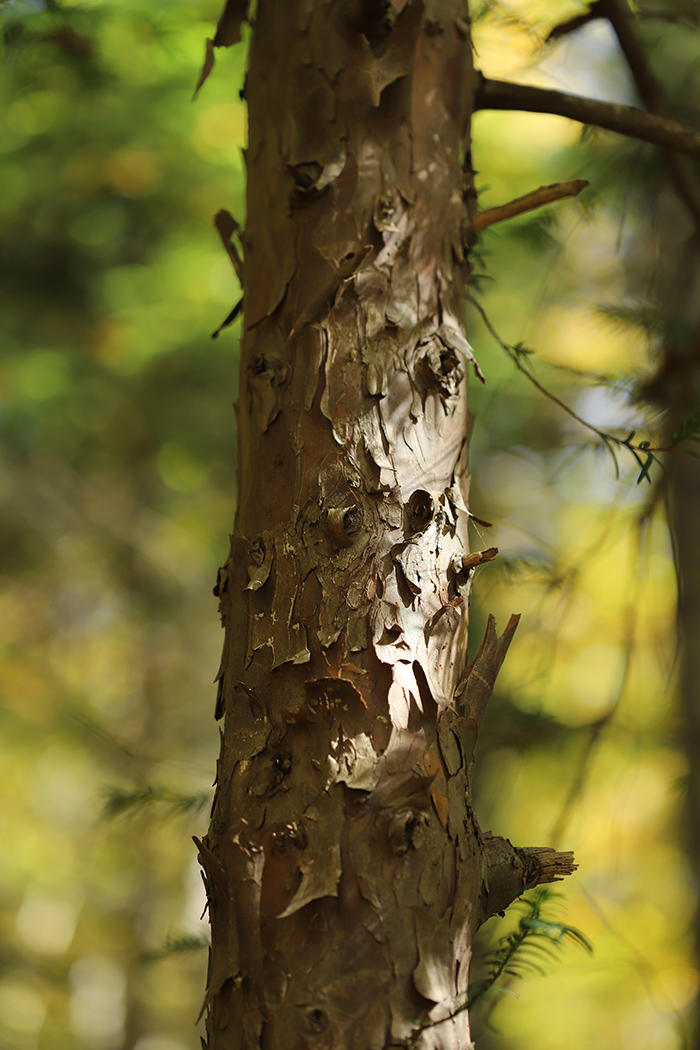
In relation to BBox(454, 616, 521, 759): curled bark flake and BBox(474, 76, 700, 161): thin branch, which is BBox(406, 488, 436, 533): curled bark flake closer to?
BBox(454, 616, 521, 759): curled bark flake

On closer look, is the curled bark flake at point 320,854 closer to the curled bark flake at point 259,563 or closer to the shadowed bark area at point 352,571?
the shadowed bark area at point 352,571

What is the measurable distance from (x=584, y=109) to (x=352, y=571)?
100 cm

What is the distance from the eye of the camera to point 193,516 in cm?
519

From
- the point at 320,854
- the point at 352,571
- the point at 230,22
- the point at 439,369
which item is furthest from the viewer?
the point at 230,22

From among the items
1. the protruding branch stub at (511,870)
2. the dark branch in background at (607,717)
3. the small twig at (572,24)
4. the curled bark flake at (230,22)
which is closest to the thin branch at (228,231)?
the curled bark flake at (230,22)

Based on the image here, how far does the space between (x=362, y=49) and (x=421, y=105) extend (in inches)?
4.8

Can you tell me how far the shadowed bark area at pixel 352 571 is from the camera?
82cm

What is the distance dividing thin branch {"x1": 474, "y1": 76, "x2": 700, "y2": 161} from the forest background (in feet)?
1.36

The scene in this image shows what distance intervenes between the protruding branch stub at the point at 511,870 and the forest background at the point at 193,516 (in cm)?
10

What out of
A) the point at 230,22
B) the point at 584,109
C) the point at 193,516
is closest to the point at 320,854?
the point at 584,109

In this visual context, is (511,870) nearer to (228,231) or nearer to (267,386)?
(267,386)

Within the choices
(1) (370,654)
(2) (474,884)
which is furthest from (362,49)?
(2) (474,884)

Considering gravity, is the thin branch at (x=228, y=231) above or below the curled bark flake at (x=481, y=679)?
above

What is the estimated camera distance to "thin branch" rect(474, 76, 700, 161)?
4.34 ft
